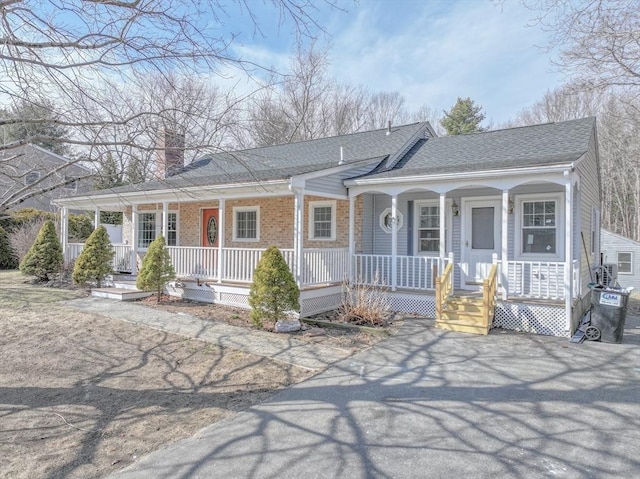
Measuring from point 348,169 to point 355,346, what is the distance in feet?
15.6

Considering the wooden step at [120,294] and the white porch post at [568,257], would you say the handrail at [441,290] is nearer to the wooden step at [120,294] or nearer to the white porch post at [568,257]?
the white porch post at [568,257]

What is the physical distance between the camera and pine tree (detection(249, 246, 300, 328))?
795 cm

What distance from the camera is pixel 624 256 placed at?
19.2m

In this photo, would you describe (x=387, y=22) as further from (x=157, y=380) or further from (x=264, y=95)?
(x=157, y=380)

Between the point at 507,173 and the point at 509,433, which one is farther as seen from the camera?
the point at 507,173

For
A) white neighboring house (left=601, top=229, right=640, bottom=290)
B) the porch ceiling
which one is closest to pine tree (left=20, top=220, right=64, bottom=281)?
the porch ceiling

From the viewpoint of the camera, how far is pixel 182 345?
6895mm

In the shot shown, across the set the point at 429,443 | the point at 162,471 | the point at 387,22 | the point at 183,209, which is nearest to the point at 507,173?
the point at 387,22

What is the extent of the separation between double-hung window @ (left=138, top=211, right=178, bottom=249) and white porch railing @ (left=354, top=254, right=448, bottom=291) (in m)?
7.52

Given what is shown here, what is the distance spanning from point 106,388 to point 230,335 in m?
2.58

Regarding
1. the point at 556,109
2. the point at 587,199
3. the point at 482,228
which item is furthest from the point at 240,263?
the point at 556,109

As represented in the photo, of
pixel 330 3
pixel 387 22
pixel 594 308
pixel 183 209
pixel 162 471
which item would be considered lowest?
pixel 162 471

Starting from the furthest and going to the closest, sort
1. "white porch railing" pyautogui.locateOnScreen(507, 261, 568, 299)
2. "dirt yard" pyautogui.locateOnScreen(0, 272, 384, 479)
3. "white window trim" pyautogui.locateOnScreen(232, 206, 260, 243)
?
"white window trim" pyautogui.locateOnScreen(232, 206, 260, 243), "white porch railing" pyautogui.locateOnScreen(507, 261, 568, 299), "dirt yard" pyautogui.locateOnScreen(0, 272, 384, 479)

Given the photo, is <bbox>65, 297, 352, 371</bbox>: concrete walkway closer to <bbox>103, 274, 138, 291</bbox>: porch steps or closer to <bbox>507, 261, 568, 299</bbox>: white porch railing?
<bbox>103, 274, 138, 291</bbox>: porch steps
